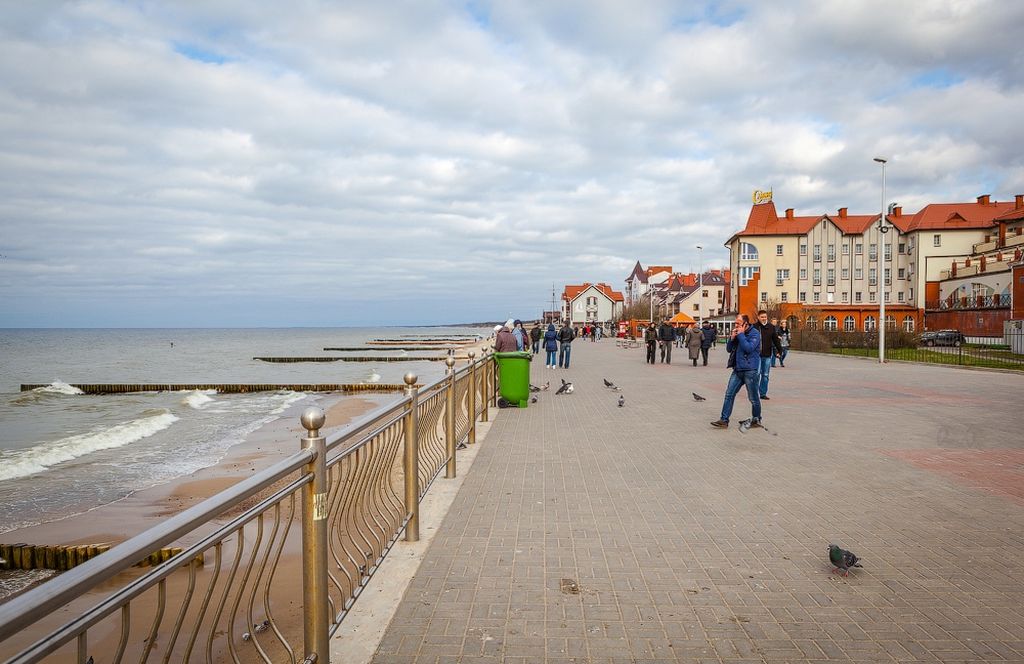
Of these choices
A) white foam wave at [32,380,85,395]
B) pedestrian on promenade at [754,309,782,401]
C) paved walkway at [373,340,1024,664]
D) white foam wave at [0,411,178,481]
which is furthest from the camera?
white foam wave at [32,380,85,395]

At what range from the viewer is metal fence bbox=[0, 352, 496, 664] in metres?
1.57

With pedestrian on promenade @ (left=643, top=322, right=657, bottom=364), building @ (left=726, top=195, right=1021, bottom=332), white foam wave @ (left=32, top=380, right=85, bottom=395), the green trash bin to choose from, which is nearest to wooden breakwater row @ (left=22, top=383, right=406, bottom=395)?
white foam wave @ (left=32, top=380, right=85, bottom=395)

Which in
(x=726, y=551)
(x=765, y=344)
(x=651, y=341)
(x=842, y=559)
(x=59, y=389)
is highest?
(x=765, y=344)

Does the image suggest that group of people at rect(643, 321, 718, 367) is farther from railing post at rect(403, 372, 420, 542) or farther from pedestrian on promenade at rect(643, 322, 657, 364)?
railing post at rect(403, 372, 420, 542)

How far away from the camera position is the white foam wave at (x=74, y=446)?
12.7 m

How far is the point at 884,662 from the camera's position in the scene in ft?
9.97

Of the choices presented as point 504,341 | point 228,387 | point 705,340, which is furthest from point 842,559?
point 228,387

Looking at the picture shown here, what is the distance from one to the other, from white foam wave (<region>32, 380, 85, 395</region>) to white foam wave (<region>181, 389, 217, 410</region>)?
6565 millimetres

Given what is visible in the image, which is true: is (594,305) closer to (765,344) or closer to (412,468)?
(765,344)

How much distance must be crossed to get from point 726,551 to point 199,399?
85.0 feet

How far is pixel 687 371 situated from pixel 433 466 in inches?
679

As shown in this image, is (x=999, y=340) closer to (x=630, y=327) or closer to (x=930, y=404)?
(x=630, y=327)

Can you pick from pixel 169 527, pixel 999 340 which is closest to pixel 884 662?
pixel 169 527

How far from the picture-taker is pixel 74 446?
1509 centimetres
